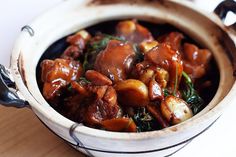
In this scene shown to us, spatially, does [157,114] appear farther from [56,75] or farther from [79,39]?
[79,39]

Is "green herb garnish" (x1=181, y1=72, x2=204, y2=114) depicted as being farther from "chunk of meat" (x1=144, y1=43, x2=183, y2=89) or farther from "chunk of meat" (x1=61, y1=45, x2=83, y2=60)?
"chunk of meat" (x1=61, y1=45, x2=83, y2=60)

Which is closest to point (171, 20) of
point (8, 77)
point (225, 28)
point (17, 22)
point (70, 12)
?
point (225, 28)

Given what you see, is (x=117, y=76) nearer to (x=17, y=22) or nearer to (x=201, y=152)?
(x=201, y=152)

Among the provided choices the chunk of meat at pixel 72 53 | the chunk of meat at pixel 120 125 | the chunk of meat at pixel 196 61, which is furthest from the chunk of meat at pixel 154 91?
the chunk of meat at pixel 72 53

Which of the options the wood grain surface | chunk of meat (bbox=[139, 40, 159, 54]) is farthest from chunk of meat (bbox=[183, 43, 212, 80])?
the wood grain surface

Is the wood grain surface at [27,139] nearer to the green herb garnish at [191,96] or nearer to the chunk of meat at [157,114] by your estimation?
the chunk of meat at [157,114]
